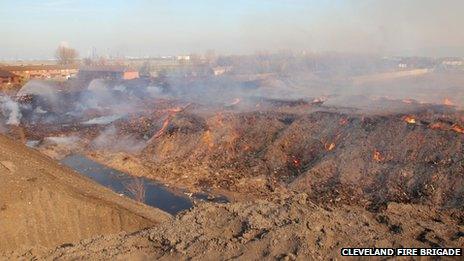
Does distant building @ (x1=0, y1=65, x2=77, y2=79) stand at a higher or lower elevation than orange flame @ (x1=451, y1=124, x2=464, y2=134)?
higher

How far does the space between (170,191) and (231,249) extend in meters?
10.9

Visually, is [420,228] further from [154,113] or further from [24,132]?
[24,132]

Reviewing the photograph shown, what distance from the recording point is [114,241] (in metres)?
8.05

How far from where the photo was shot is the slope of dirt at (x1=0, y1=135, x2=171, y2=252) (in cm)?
914

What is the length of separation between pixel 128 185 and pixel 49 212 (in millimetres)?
8614

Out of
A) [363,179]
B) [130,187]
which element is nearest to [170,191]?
[130,187]

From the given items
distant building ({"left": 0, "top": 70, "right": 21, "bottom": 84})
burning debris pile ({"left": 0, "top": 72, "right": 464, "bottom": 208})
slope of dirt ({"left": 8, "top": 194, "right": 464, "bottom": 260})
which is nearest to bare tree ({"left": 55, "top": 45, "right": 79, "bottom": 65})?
distant building ({"left": 0, "top": 70, "right": 21, "bottom": 84})

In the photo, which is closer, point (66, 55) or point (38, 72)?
point (38, 72)

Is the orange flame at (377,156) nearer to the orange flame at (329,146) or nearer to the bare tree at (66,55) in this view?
the orange flame at (329,146)

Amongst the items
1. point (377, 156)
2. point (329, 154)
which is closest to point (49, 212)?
point (329, 154)

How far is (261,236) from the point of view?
7.34m

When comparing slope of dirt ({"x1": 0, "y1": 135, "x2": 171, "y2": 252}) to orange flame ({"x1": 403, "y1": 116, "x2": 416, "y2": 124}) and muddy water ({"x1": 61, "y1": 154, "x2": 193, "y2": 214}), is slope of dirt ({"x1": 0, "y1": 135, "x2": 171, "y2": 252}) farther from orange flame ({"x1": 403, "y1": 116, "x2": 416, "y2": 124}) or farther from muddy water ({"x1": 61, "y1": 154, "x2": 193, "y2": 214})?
orange flame ({"x1": 403, "y1": 116, "x2": 416, "y2": 124})

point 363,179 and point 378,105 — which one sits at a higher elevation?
point 378,105

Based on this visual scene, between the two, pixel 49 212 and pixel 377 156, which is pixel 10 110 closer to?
pixel 49 212
